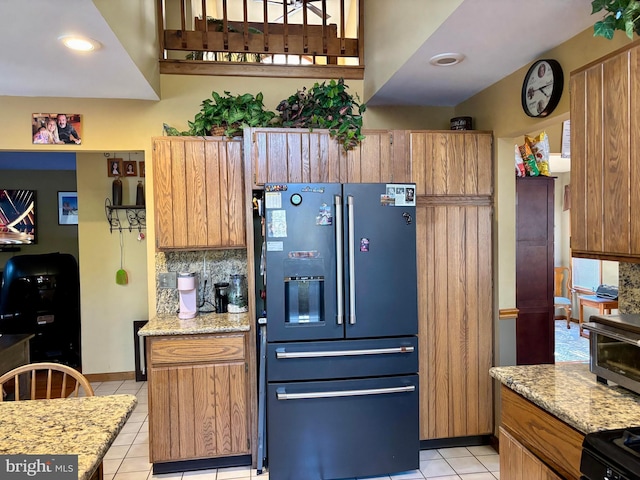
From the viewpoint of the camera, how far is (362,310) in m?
2.55

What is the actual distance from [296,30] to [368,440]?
3.09 meters

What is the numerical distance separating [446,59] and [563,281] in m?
5.37

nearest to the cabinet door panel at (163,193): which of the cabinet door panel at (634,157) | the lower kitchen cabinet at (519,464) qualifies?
the lower kitchen cabinet at (519,464)

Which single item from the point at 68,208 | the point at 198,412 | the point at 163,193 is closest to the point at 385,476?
the point at 198,412

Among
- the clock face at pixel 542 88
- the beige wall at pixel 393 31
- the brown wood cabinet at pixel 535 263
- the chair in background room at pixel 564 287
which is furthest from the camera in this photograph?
the chair in background room at pixel 564 287

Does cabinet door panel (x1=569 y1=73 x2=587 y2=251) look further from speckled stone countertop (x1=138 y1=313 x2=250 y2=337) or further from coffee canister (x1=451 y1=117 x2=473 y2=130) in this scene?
speckled stone countertop (x1=138 y1=313 x2=250 y2=337)

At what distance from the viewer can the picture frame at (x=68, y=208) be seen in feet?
19.3

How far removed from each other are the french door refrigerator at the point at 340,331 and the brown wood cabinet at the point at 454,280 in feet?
0.99

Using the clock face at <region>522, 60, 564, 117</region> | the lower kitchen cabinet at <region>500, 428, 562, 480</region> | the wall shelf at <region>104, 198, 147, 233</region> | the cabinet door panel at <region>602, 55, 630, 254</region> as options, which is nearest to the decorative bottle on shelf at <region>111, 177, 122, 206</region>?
the wall shelf at <region>104, 198, 147, 233</region>

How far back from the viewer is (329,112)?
2.74 m

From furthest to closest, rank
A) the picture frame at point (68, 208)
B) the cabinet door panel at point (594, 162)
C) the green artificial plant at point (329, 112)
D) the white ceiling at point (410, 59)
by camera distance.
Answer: the picture frame at point (68, 208)
the green artificial plant at point (329, 112)
the white ceiling at point (410, 59)
the cabinet door panel at point (594, 162)

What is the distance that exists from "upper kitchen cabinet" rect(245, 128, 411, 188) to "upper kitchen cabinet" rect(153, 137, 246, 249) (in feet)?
0.61

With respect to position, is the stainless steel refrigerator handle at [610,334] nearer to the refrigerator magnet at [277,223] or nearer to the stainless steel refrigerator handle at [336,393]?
the stainless steel refrigerator handle at [336,393]

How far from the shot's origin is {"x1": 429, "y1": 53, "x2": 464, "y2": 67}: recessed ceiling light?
7.64ft
